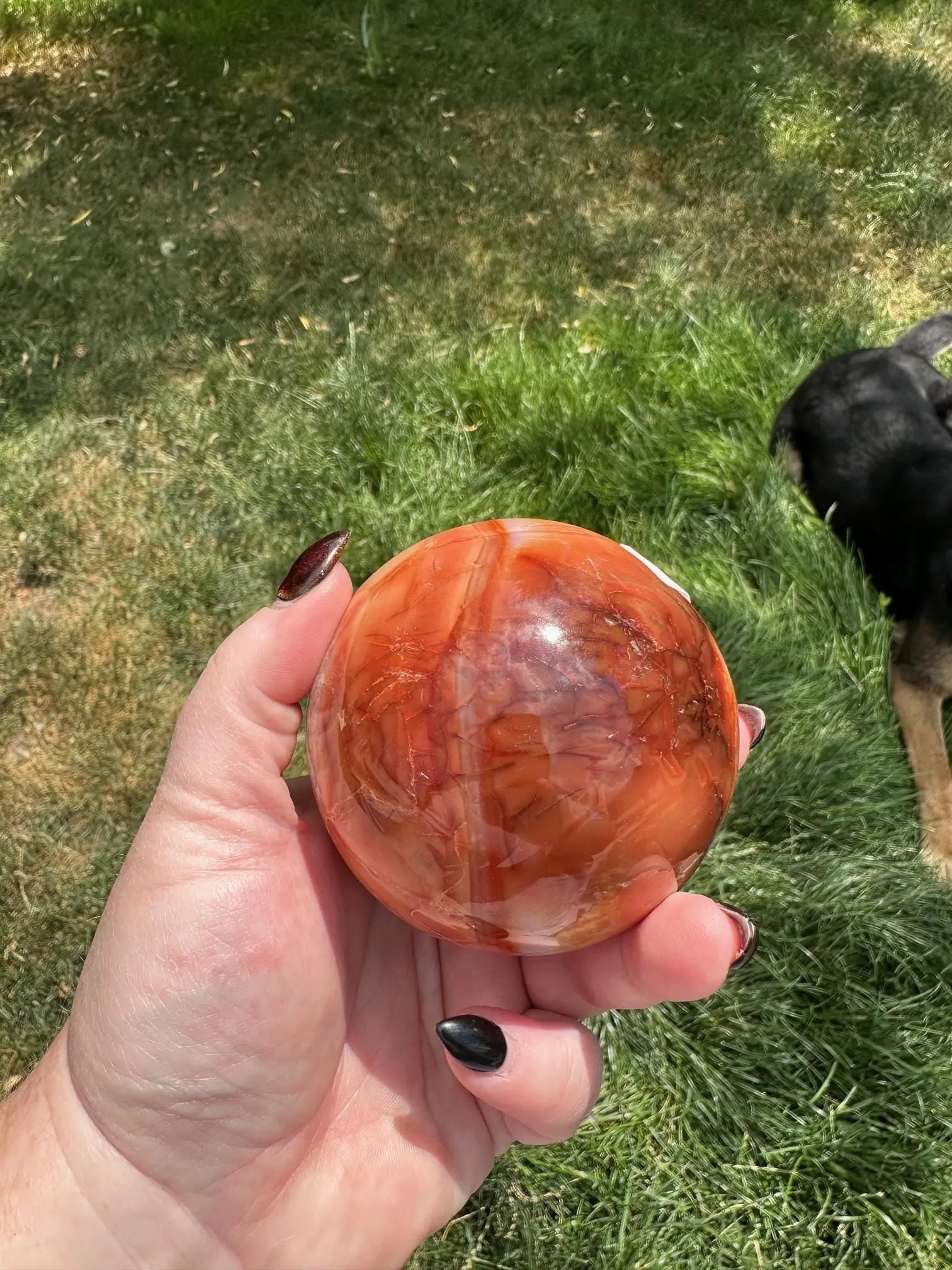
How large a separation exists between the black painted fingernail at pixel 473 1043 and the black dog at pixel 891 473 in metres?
2.13

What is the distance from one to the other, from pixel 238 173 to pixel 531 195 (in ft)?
5.05

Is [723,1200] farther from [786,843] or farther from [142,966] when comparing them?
[142,966]

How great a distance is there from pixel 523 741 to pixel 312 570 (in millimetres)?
742

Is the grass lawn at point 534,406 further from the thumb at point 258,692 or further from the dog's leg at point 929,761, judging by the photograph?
the thumb at point 258,692

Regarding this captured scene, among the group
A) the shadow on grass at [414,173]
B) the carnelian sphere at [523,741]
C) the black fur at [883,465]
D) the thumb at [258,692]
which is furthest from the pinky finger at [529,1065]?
the shadow on grass at [414,173]

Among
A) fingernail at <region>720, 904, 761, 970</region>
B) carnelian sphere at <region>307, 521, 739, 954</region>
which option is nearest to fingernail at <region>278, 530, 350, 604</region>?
carnelian sphere at <region>307, 521, 739, 954</region>

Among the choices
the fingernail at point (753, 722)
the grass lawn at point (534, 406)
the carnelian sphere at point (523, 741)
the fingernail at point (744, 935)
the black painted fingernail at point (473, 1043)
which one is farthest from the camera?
the grass lawn at point (534, 406)

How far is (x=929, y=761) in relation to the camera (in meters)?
3.22

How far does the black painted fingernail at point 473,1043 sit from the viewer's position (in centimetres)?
183

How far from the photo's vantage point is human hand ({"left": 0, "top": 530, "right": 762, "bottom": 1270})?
1917mm

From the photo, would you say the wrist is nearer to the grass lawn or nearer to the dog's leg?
the grass lawn

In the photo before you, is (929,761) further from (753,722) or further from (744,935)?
(744,935)

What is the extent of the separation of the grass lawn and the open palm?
716 mm

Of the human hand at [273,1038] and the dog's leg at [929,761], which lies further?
the dog's leg at [929,761]
